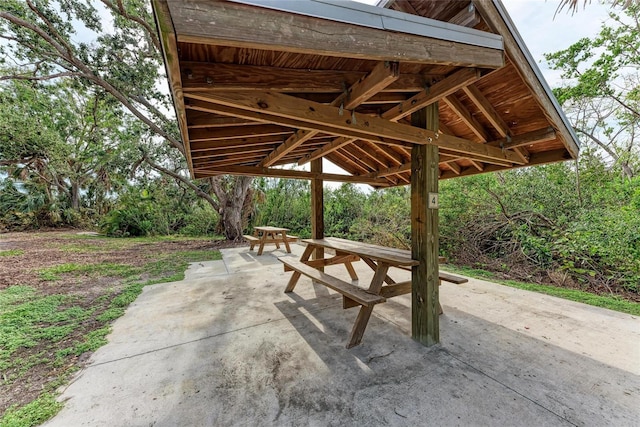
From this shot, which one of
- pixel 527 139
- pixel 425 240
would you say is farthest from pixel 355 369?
pixel 527 139

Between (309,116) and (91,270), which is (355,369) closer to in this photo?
(309,116)

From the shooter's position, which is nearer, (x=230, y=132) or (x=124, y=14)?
(x=230, y=132)

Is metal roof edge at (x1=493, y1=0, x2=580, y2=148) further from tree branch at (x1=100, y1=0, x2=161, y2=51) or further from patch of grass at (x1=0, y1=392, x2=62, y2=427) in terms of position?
tree branch at (x1=100, y1=0, x2=161, y2=51)

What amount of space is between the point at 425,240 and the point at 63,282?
5.70 m

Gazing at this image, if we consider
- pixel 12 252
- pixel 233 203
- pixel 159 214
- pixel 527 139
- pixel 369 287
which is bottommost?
pixel 12 252

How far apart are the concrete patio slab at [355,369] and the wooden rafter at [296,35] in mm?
1986

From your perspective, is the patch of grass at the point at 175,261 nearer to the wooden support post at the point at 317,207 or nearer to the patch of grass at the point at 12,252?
the wooden support post at the point at 317,207

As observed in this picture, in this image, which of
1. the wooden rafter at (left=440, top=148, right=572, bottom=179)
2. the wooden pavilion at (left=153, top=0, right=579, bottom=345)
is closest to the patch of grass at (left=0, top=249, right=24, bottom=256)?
the wooden pavilion at (left=153, top=0, right=579, bottom=345)

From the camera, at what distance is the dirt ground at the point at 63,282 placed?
1753 mm

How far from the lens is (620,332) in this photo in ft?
7.89

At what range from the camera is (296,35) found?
1.03 meters

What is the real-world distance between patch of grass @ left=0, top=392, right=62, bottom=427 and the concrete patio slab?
0.08 m

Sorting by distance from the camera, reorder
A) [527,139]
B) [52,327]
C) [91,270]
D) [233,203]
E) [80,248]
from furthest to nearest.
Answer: [233,203] → [80,248] → [91,270] → [527,139] → [52,327]

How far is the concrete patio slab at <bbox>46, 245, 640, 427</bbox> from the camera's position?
146 centimetres
